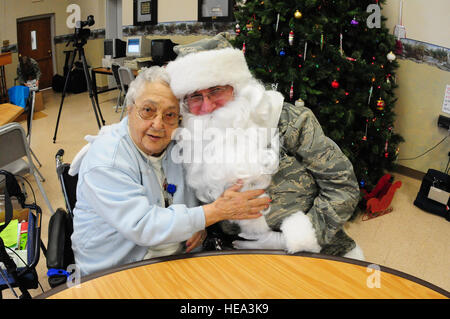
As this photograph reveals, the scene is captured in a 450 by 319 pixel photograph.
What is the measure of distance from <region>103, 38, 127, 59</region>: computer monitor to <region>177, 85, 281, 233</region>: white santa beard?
589 cm

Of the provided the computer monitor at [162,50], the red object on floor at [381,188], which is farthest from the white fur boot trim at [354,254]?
the computer monitor at [162,50]

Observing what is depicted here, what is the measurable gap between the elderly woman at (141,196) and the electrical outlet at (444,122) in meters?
2.93

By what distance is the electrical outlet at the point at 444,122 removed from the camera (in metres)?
3.48

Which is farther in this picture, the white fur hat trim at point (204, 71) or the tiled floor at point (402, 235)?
the tiled floor at point (402, 235)

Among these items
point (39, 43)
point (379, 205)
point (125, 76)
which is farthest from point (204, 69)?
point (39, 43)

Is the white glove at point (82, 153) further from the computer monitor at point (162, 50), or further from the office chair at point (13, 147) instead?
the computer monitor at point (162, 50)

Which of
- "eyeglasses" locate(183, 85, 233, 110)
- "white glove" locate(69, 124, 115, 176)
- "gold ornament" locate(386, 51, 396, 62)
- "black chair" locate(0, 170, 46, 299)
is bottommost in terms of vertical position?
"black chair" locate(0, 170, 46, 299)

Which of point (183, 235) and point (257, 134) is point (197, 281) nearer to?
point (183, 235)

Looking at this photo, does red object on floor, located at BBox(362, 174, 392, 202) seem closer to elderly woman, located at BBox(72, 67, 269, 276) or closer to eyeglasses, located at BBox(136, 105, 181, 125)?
elderly woman, located at BBox(72, 67, 269, 276)

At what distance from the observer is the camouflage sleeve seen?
4.73 feet

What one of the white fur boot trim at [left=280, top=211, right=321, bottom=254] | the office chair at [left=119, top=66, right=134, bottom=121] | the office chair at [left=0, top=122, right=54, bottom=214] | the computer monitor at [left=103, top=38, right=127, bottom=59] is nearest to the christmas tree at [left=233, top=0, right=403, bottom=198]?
the white fur boot trim at [left=280, top=211, right=321, bottom=254]

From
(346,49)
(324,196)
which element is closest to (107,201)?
(324,196)

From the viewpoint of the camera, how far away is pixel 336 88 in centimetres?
281

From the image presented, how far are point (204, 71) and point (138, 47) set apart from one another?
A: 5389mm
